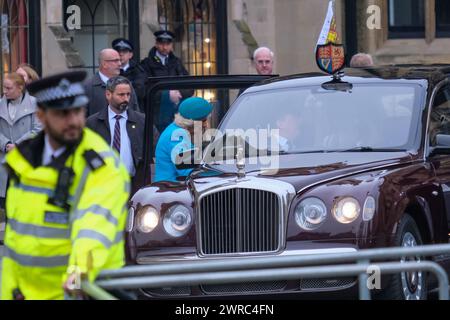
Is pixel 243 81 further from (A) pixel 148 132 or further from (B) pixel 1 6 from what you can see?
(B) pixel 1 6

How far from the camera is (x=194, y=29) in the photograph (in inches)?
853

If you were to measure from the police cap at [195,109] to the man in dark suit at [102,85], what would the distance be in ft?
7.33

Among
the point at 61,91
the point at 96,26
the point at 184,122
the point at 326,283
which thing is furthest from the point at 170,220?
the point at 96,26

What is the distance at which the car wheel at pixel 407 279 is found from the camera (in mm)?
9312

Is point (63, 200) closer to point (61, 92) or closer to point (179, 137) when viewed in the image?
point (61, 92)

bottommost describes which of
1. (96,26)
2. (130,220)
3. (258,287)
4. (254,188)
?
(258,287)

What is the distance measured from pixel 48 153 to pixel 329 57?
32.2 feet

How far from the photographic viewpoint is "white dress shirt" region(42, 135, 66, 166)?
19.8 feet

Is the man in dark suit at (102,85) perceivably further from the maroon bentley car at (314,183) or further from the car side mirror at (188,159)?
the maroon bentley car at (314,183)

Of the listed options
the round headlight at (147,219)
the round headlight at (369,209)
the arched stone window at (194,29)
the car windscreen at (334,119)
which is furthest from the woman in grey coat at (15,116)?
the arched stone window at (194,29)

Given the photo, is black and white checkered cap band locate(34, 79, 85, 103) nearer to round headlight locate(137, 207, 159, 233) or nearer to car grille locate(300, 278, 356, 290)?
car grille locate(300, 278, 356, 290)

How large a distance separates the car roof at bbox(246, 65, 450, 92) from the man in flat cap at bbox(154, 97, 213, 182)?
50cm

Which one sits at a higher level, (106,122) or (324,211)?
(106,122)
